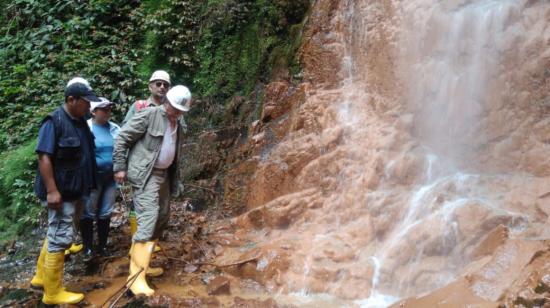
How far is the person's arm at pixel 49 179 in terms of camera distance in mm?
3961

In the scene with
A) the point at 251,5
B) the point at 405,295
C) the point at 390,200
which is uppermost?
the point at 251,5

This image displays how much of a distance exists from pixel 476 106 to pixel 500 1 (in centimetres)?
155

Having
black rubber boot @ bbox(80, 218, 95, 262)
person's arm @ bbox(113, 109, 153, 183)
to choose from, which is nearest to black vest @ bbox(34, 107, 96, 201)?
person's arm @ bbox(113, 109, 153, 183)

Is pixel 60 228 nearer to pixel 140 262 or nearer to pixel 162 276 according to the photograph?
pixel 140 262

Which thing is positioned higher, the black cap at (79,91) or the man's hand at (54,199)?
the black cap at (79,91)

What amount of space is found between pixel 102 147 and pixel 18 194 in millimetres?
2819

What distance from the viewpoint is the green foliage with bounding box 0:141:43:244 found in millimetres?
6766

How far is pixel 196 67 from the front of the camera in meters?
8.43

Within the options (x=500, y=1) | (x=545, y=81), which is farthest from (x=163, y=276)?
(x=500, y=1)

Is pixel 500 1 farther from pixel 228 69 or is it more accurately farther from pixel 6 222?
pixel 6 222

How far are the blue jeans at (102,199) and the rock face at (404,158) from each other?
1475 mm

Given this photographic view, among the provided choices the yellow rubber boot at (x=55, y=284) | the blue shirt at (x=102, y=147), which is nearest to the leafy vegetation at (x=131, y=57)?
the blue shirt at (x=102, y=147)

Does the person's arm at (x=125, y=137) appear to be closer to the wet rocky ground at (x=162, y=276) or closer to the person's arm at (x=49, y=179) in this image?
the person's arm at (x=49, y=179)

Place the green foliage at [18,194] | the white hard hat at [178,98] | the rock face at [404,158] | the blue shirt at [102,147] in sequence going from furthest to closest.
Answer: the green foliage at [18,194], the blue shirt at [102,147], the rock face at [404,158], the white hard hat at [178,98]
